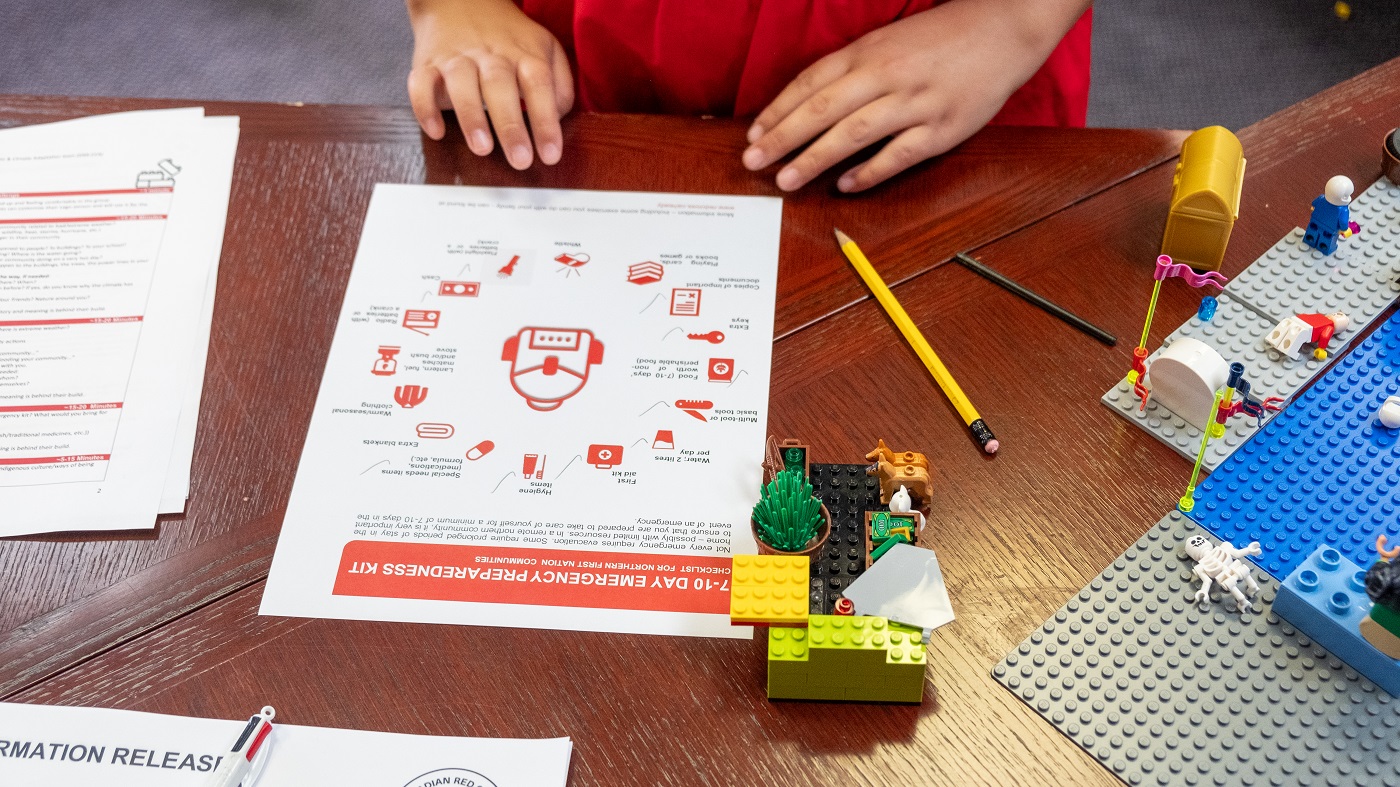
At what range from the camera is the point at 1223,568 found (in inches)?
22.4

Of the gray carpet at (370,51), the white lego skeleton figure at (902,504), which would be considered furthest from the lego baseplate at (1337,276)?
the gray carpet at (370,51)

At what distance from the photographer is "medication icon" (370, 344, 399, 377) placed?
0.71 metres

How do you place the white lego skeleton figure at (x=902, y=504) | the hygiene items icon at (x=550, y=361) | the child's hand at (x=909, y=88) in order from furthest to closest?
the child's hand at (x=909, y=88)
the hygiene items icon at (x=550, y=361)
the white lego skeleton figure at (x=902, y=504)

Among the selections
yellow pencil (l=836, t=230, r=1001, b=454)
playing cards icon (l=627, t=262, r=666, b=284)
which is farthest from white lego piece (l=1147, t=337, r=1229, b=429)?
playing cards icon (l=627, t=262, r=666, b=284)

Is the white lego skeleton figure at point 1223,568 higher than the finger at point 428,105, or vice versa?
the finger at point 428,105

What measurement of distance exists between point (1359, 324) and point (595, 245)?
0.52 meters

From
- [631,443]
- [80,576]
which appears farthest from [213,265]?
[631,443]

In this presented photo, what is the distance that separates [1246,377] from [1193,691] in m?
0.22

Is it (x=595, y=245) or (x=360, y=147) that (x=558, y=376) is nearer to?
(x=595, y=245)

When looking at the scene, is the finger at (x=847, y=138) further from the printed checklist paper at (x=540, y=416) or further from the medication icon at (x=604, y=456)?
the medication icon at (x=604, y=456)

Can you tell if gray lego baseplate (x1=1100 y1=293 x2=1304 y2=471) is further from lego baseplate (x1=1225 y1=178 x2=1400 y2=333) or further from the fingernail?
the fingernail

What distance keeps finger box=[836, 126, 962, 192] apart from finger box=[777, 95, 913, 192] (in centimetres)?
1

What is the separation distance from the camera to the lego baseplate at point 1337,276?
0.70 meters

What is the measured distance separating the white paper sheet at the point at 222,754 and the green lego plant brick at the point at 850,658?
0.41 ft
